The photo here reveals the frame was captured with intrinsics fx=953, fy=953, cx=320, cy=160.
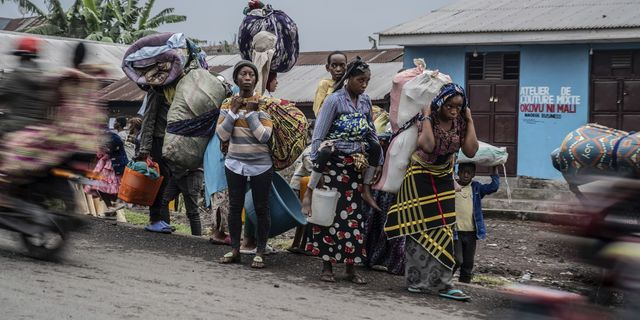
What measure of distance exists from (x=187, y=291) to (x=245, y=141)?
1.88 meters

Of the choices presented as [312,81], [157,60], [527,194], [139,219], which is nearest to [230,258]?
[157,60]

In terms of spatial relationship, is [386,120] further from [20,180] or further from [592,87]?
[592,87]

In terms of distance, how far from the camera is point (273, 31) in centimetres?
994

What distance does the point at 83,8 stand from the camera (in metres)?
34.2

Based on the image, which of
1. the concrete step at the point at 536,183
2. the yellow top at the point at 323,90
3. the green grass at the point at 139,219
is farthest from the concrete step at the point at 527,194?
the yellow top at the point at 323,90

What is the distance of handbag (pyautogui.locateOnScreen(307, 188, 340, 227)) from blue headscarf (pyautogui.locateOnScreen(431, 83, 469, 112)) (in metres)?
1.14

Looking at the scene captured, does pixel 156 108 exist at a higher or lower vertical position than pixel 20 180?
higher

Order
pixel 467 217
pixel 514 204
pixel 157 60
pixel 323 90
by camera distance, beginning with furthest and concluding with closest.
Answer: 1. pixel 514 204
2. pixel 157 60
3. pixel 323 90
4. pixel 467 217

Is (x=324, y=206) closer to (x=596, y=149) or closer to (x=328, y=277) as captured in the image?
(x=328, y=277)

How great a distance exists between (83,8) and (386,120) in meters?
27.2

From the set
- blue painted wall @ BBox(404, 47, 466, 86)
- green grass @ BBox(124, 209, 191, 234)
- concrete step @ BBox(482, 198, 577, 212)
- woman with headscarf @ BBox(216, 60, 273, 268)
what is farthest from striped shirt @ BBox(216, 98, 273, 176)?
blue painted wall @ BBox(404, 47, 466, 86)

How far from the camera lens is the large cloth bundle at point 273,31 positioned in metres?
9.93

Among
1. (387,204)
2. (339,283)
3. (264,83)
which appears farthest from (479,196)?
(264,83)

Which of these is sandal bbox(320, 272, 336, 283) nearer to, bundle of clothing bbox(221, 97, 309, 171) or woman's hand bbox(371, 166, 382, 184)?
woman's hand bbox(371, 166, 382, 184)
